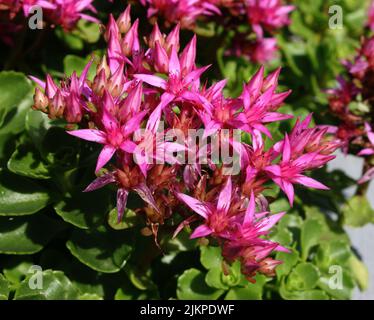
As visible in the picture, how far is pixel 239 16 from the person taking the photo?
2234mm

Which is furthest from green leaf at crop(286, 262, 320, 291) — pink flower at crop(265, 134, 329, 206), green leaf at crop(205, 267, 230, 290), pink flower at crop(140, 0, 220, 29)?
pink flower at crop(140, 0, 220, 29)

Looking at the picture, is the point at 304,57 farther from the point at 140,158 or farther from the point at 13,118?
the point at 140,158

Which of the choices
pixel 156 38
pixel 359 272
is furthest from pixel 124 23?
pixel 359 272

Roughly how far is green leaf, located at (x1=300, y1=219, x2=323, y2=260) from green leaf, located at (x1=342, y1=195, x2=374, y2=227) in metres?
0.29

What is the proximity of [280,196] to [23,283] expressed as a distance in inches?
35.8

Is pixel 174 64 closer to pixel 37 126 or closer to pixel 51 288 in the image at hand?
pixel 37 126

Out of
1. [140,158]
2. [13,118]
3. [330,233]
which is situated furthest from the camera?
[330,233]

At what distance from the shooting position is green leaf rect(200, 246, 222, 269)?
5.84 ft

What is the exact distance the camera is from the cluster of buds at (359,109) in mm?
2006

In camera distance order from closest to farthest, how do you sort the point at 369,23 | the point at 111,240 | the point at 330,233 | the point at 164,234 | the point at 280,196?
1. the point at 164,234
2. the point at 111,240
3. the point at 280,196
4. the point at 330,233
5. the point at 369,23

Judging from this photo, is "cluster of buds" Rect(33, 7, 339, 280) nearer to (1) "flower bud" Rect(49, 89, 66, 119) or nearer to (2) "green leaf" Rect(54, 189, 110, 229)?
(1) "flower bud" Rect(49, 89, 66, 119)

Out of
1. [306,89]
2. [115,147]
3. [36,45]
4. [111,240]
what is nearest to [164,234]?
[111,240]

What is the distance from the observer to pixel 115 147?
4.37 feet

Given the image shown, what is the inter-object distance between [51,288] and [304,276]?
0.80 metres
